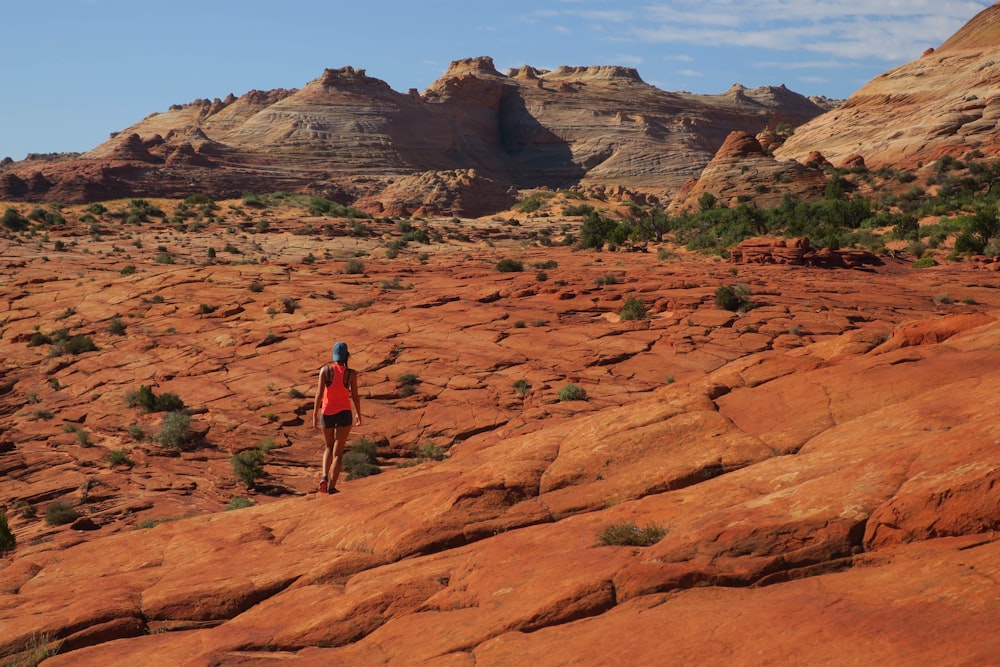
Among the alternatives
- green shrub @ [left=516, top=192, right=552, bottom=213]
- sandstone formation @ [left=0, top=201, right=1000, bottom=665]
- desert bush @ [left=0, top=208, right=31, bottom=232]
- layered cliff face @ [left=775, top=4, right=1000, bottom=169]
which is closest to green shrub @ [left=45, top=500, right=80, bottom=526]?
sandstone formation @ [left=0, top=201, right=1000, bottom=665]

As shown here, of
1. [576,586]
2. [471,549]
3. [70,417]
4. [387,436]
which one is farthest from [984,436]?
[70,417]

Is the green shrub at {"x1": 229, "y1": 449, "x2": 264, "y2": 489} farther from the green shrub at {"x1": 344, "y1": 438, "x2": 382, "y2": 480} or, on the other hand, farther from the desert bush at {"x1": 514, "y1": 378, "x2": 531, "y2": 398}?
the desert bush at {"x1": 514, "y1": 378, "x2": 531, "y2": 398}

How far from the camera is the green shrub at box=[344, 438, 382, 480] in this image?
1296 centimetres

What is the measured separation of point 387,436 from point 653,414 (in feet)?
26.9

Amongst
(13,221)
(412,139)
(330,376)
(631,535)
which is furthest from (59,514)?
(412,139)

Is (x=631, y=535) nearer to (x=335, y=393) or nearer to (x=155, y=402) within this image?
(x=335, y=393)

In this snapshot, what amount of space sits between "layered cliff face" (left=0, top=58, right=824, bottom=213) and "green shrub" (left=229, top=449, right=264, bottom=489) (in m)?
56.6

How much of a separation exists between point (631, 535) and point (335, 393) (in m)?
5.20

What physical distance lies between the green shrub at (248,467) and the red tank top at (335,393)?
376 centimetres

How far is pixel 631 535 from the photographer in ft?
17.9

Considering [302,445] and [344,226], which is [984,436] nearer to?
[302,445]

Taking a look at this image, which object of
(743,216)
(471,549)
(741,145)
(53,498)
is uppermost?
(741,145)

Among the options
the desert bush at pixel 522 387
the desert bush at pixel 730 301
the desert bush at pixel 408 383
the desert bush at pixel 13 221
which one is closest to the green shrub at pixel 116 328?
the desert bush at pixel 408 383

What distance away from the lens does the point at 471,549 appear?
6102 millimetres
